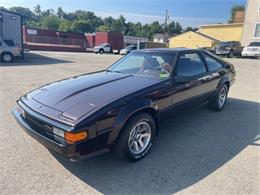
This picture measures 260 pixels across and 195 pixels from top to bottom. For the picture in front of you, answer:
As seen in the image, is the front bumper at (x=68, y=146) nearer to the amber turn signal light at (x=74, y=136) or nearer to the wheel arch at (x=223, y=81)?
the amber turn signal light at (x=74, y=136)

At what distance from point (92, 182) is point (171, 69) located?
212 cm

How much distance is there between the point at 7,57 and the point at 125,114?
14.8 metres

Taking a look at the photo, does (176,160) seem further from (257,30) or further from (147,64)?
(257,30)

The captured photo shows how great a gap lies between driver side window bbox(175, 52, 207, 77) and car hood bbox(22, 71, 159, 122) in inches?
26.3

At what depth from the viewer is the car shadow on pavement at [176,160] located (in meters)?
2.62

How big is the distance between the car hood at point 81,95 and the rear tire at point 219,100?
7.33 ft

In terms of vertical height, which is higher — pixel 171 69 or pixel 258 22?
pixel 258 22

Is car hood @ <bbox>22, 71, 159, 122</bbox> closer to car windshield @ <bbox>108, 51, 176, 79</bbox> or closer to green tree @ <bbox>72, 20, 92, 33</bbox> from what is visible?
car windshield @ <bbox>108, 51, 176, 79</bbox>

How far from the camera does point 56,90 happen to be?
3268mm

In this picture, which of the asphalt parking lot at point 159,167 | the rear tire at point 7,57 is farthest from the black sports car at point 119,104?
the rear tire at point 7,57

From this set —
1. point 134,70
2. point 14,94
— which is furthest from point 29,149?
point 14,94

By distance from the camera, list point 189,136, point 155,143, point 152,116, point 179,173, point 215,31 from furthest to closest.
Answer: point 215,31
point 189,136
point 155,143
point 152,116
point 179,173

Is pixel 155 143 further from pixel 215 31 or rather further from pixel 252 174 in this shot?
pixel 215 31

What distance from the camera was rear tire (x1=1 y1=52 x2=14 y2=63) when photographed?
14.6 m
